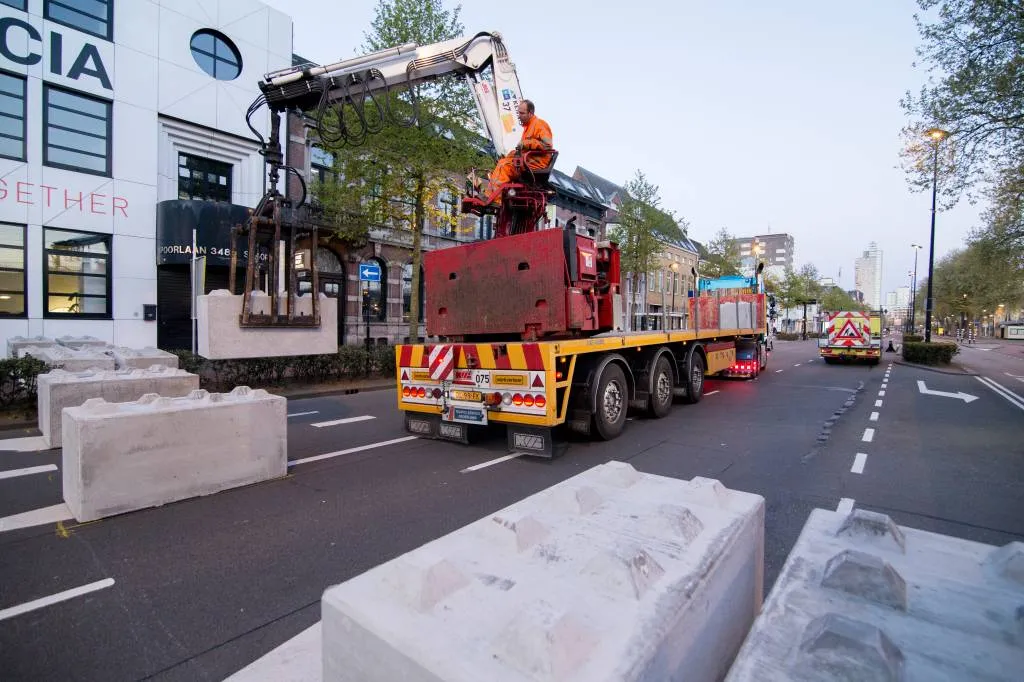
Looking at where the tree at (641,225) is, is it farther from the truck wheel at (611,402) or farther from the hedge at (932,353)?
the truck wheel at (611,402)

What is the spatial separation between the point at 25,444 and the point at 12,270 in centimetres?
1040

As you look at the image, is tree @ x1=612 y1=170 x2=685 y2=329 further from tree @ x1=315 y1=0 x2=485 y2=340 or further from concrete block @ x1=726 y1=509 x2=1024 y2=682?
concrete block @ x1=726 y1=509 x2=1024 y2=682

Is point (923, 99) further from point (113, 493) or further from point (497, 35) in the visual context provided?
point (113, 493)

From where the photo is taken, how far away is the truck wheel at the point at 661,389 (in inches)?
339

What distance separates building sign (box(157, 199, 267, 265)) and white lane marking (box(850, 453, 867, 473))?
1622 centimetres

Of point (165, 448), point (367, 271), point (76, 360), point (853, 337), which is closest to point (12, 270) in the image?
point (76, 360)

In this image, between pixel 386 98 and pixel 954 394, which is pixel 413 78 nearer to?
pixel 386 98

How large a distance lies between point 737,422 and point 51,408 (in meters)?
10.2

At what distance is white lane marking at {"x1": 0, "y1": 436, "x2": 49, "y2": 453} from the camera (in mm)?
6727

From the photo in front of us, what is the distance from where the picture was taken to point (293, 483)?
210 inches

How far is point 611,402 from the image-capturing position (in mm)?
7293

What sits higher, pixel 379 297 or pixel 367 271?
pixel 367 271

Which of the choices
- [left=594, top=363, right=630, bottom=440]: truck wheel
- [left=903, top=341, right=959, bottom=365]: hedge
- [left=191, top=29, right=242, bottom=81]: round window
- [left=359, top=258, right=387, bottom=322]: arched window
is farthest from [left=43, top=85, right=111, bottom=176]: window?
[left=903, top=341, right=959, bottom=365]: hedge

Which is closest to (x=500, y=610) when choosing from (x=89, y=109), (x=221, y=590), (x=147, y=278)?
(x=221, y=590)
